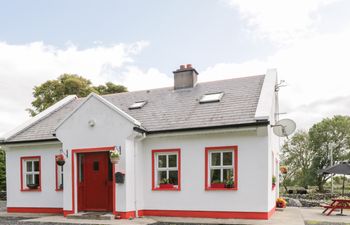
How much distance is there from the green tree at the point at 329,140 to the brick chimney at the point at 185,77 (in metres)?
28.9

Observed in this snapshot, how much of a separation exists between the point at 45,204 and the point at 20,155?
2529mm

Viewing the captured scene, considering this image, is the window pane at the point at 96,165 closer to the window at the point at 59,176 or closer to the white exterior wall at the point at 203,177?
the white exterior wall at the point at 203,177

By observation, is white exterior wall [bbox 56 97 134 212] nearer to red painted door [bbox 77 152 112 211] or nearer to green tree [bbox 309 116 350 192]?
red painted door [bbox 77 152 112 211]

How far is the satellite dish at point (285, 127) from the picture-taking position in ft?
39.4

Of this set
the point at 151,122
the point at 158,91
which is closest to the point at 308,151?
the point at 158,91

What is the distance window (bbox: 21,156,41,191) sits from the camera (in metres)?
14.6

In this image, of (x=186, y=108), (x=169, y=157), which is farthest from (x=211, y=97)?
(x=169, y=157)

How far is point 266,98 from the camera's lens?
1187cm

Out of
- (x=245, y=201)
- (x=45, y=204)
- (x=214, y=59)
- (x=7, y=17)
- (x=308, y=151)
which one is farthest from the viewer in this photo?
(x=308, y=151)

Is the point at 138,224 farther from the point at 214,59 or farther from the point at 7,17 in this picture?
the point at 7,17

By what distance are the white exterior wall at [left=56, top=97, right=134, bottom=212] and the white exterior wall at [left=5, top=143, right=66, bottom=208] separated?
1.80m

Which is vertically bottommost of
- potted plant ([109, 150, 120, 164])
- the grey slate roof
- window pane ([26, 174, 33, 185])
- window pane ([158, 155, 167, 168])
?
window pane ([26, 174, 33, 185])

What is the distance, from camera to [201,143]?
469 inches

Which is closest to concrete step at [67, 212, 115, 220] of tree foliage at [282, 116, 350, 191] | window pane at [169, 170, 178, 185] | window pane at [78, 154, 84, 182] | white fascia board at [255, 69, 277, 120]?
window pane at [78, 154, 84, 182]
